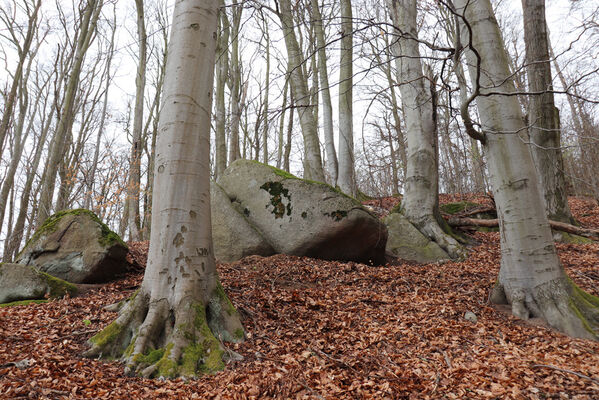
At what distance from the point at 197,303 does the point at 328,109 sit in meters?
→ 8.40

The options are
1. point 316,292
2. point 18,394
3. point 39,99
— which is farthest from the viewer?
point 39,99

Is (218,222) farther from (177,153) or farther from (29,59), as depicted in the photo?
(29,59)

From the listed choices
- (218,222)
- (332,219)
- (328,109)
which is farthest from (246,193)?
(328,109)

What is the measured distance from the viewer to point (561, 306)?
3000mm

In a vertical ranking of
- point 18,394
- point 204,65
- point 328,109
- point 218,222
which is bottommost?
point 18,394

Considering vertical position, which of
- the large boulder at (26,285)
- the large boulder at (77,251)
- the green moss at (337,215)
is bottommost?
the large boulder at (26,285)

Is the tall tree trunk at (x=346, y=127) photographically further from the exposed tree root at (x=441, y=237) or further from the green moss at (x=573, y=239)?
the green moss at (x=573, y=239)

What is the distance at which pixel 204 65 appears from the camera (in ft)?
10.4

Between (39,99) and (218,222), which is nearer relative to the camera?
(218,222)

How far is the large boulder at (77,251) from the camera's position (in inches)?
179

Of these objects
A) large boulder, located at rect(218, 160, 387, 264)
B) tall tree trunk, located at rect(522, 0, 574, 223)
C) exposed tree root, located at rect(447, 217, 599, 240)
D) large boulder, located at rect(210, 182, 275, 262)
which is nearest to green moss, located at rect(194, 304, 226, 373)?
large boulder, located at rect(210, 182, 275, 262)

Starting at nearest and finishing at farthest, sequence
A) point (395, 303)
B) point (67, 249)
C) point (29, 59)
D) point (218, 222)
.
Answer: point (395, 303), point (67, 249), point (218, 222), point (29, 59)

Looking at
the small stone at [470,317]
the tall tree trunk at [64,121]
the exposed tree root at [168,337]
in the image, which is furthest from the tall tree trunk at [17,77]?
the small stone at [470,317]

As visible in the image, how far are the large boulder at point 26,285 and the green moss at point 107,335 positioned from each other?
168 centimetres
